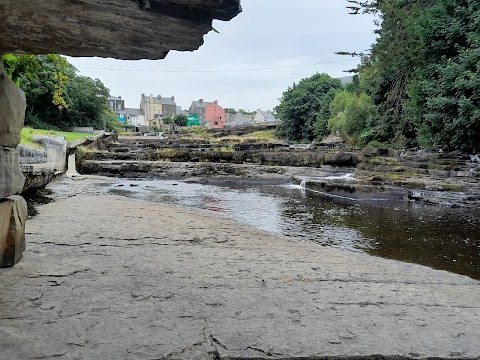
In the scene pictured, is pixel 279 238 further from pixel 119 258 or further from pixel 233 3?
pixel 233 3

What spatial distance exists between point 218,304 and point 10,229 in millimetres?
1925

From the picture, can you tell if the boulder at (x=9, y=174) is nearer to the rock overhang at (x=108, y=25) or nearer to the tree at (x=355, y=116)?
the rock overhang at (x=108, y=25)

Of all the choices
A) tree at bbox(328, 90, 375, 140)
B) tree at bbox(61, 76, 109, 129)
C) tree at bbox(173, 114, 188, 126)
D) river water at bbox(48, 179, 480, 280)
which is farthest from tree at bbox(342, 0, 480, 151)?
tree at bbox(173, 114, 188, 126)

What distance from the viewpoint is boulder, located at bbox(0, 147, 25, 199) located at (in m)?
3.08

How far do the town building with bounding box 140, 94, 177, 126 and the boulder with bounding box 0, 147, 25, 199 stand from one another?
374ft

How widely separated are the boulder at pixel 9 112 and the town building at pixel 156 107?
4495 inches

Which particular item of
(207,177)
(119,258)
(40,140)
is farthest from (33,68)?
(207,177)

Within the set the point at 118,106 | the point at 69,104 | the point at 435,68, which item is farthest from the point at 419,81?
the point at 118,106

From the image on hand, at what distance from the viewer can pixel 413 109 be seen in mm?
18984

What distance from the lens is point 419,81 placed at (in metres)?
18.9

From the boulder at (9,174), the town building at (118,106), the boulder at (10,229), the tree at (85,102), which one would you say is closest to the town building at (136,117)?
the town building at (118,106)

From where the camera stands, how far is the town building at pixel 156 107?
384 ft

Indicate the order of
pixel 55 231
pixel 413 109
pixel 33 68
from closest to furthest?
pixel 33 68 < pixel 55 231 < pixel 413 109

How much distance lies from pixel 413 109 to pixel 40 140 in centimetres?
1672
